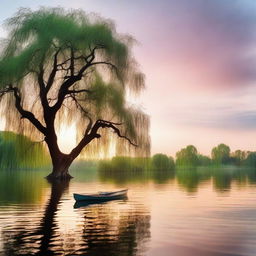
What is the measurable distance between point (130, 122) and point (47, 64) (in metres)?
7.92

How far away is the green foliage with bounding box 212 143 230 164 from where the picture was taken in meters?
116

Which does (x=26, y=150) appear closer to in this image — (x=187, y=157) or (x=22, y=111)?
(x=22, y=111)

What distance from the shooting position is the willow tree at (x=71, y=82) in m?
33.9

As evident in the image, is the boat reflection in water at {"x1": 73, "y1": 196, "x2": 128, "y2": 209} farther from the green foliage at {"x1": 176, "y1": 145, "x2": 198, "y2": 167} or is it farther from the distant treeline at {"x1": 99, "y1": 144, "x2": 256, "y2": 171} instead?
the green foliage at {"x1": 176, "y1": 145, "x2": 198, "y2": 167}

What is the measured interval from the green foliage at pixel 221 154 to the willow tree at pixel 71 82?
84.0 m

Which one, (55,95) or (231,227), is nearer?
(231,227)

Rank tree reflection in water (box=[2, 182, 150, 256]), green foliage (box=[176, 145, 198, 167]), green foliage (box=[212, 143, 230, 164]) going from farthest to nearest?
green foliage (box=[212, 143, 230, 164]) < green foliage (box=[176, 145, 198, 167]) < tree reflection in water (box=[2, 182, 150, 256])

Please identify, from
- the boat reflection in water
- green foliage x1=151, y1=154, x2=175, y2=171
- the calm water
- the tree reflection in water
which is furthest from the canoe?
green foliage x1=151, y1=154, x2=175, y2=171

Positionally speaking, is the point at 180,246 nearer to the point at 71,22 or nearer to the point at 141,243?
the point at 141,243

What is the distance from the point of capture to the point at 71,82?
1383 inches

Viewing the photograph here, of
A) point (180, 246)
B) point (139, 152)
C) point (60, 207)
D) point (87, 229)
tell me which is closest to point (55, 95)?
point (139, 152)

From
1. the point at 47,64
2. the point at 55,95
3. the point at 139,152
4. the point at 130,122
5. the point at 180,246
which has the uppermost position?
the point at 47,64

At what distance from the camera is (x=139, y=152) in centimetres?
3522

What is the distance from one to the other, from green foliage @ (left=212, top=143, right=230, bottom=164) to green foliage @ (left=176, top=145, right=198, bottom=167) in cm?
1825
